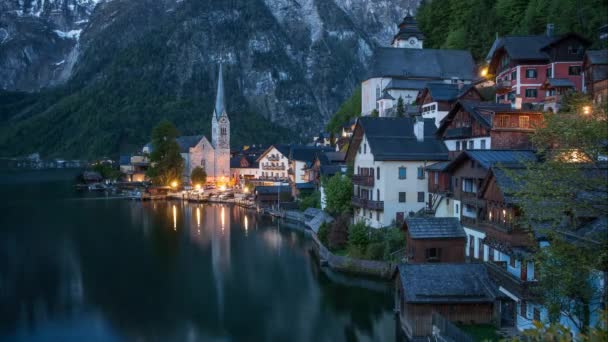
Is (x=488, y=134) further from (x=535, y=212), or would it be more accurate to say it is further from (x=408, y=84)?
(x=408, y=84)

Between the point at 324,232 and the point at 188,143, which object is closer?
the point at 324,232

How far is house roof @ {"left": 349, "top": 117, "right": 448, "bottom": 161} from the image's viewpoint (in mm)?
36531

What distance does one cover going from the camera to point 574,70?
43.8 metres

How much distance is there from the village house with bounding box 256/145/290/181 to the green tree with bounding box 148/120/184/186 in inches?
733

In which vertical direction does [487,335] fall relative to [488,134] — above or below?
below

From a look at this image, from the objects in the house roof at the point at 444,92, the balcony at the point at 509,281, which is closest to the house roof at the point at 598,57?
the house roof at the point at 444,92

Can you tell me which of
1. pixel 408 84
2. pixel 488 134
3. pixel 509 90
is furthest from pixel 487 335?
pixel 408 84

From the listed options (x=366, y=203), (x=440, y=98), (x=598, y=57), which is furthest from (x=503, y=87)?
(x=366, y=203)

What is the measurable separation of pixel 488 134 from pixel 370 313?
13.5m

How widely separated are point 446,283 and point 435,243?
18.5 ft

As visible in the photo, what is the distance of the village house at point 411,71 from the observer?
64062 mm

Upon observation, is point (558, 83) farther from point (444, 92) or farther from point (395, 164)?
point (395, 164)

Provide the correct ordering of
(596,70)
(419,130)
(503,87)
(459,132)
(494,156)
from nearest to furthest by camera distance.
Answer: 1. (494,156)
2. (459,132)
3. (419,130)
4. (596,70)
5. (503,87)

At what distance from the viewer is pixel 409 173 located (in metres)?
36.8
